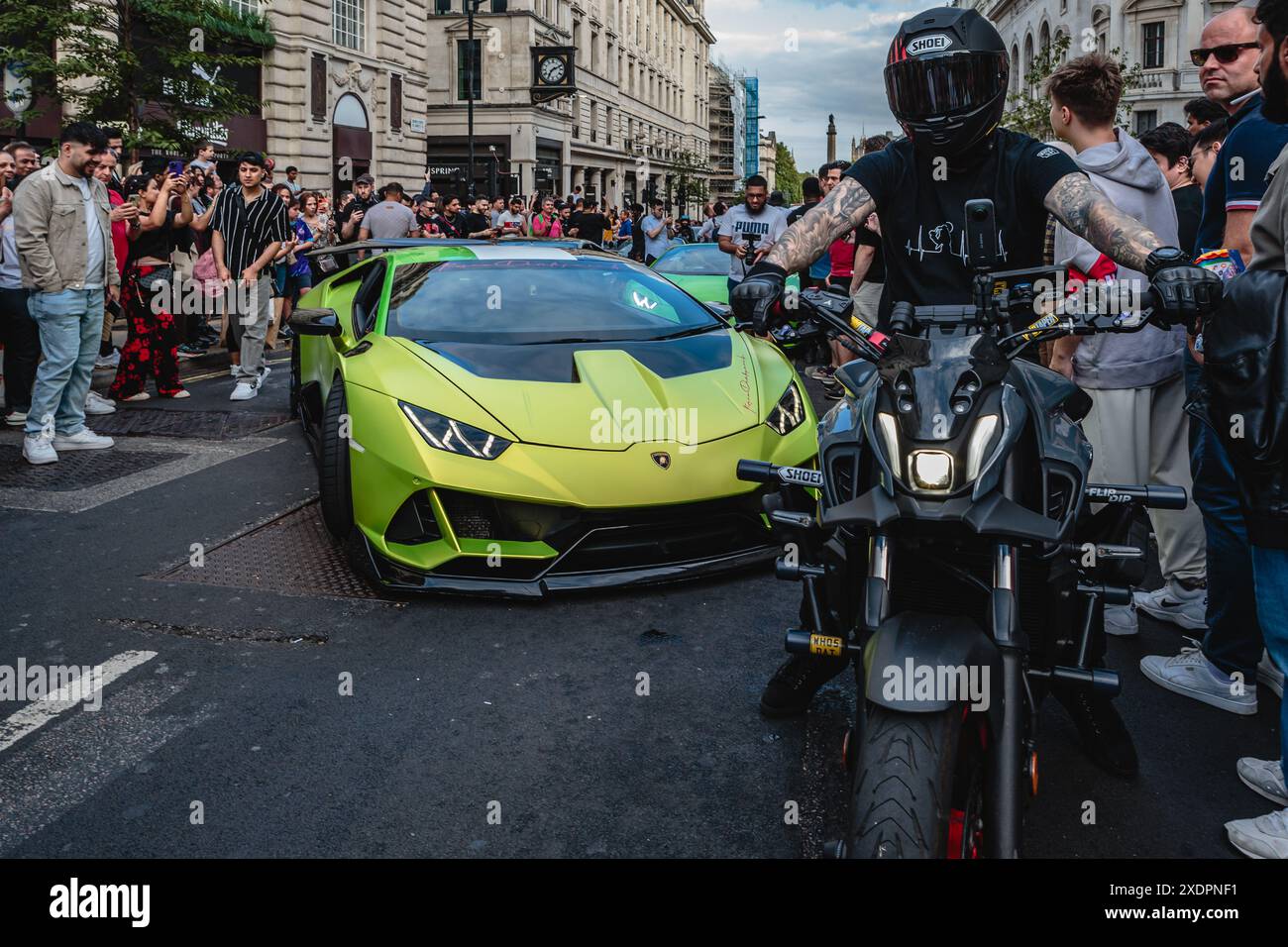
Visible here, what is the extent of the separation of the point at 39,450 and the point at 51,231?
1439mm

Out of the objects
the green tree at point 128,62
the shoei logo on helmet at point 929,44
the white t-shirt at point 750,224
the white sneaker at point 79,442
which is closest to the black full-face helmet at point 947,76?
the shoei logo on helmet at point 929,44

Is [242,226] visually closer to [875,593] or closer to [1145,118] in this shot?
[875,593]

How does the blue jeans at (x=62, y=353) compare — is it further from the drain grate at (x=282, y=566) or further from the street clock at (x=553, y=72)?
the street clock at (x=553, y=72)

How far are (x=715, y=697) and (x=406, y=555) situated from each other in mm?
1506

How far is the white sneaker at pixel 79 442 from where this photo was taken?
7562 millimetres

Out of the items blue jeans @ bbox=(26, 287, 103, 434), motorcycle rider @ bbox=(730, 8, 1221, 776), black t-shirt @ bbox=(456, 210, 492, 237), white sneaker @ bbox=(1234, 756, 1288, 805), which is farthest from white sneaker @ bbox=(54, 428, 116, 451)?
black t-shirt @ bbox=(456, 210, 492, 237)

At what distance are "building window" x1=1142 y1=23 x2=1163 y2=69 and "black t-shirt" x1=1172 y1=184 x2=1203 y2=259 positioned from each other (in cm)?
5526

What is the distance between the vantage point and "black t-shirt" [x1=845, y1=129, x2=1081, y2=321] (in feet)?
10.2

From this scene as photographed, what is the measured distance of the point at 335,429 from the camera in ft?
16.5

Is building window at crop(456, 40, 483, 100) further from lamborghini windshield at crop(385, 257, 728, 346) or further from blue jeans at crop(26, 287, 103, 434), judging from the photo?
lamborghini windshield at crop(385, 257, 728, 346)

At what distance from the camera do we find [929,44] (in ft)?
9.31

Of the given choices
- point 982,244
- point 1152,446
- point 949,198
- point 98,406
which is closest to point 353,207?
point 98,406
